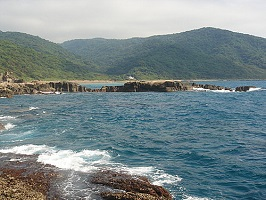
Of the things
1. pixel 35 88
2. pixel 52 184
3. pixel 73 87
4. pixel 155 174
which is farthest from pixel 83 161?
pixel 73 87

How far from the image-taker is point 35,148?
38.2 metres

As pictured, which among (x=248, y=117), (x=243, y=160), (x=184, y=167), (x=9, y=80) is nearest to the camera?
(x=184, y=167)

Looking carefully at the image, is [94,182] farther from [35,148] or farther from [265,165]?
[265,165]

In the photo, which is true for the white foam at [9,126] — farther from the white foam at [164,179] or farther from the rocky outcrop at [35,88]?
the rocky outcrop at [35,88]

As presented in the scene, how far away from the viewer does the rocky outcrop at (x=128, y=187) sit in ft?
72.7

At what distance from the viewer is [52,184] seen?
83.6 feet

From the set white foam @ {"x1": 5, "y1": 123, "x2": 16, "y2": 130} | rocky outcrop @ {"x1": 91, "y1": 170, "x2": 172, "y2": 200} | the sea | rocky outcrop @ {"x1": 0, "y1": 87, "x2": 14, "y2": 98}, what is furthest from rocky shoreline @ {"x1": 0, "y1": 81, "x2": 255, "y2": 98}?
rocky outcrop @ {"x1": 91, "y1": 170, "x2": 172, "y2": 200}

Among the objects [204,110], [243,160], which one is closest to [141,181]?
[243,160]

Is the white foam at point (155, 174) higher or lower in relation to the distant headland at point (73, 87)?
lower

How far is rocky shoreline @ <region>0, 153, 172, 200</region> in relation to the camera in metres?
22.2

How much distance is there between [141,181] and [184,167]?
7559 millimetres

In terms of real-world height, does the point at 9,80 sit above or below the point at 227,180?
above

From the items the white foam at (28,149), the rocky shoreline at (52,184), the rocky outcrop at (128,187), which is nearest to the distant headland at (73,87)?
the white foam at (28,149)

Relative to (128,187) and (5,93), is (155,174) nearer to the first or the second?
(128,187)
